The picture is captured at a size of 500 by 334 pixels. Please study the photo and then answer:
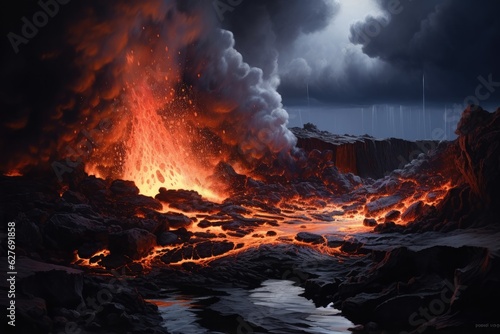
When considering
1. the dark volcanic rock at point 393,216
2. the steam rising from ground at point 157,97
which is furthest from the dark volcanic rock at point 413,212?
the steam rising from ground at point 157,97

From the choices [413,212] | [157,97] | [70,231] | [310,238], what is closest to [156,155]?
[157,97]

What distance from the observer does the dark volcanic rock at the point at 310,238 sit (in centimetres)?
1902

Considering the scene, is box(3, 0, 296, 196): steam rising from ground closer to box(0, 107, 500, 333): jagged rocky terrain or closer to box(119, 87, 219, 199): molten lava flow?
box(119, 87, 219, 199): molten lava flow

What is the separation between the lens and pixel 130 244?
1647 centimetres

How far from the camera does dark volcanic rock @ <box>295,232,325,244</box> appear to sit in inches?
749

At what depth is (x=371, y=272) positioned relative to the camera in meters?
12.9

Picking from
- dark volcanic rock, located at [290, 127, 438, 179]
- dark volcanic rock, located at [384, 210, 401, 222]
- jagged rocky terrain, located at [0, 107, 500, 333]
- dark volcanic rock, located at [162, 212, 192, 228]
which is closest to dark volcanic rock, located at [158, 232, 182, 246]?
jagged rocky terrain, located at [0, 107, 500, 333]

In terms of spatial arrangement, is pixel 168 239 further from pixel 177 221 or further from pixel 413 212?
pixel 413 212

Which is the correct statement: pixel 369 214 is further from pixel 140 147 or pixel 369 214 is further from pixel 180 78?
pixel 180 78

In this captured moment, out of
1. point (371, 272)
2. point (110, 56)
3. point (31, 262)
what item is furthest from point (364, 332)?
point (110, 56)

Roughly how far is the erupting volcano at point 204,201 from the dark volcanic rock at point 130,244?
0.22ft

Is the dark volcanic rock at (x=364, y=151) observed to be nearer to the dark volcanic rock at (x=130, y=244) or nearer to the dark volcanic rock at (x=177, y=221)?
the dark volcanic rock at (x=177, y=221)

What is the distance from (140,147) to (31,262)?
17103 millimetres

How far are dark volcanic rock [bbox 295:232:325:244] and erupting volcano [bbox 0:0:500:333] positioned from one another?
75 millimetres
